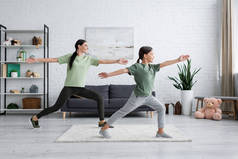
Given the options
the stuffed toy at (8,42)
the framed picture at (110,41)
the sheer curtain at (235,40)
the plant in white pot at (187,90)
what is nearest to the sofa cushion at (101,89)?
the framed picture at (110,41)

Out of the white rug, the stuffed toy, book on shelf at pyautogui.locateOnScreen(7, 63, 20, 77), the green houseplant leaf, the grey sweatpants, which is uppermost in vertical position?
the stuffed toy

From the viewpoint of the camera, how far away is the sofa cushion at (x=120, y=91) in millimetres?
5082

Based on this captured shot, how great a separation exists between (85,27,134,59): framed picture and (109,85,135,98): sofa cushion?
71 centimetres

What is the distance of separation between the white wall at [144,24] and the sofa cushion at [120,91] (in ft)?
1.23

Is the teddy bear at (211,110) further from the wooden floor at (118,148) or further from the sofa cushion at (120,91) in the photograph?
the wooden floor at (118,148)

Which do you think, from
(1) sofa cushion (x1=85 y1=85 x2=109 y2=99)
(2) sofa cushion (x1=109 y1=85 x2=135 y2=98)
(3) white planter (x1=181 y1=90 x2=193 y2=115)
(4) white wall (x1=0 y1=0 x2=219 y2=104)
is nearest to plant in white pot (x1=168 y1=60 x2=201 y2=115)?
(3) white planter (x1=181 y1=90 x2=193 y2=115)

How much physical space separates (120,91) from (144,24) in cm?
162

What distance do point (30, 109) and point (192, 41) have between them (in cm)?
374

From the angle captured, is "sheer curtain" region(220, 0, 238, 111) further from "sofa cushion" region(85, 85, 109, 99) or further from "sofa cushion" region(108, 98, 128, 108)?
"sofa cushion" region(85, 85, 109, 99)

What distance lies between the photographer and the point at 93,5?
555 centimetres

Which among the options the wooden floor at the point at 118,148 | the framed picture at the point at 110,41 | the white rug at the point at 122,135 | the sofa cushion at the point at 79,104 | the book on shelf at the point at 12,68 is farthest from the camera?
the framed picture at the point at 110,41

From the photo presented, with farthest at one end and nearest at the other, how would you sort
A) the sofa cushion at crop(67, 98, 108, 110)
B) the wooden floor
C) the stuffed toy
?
the stuffed toy
the sofa cushion at crop(67, 98, 108, 110)
the wooden floor

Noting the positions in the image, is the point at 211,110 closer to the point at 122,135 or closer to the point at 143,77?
the point at 122,135

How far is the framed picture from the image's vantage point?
549cm
